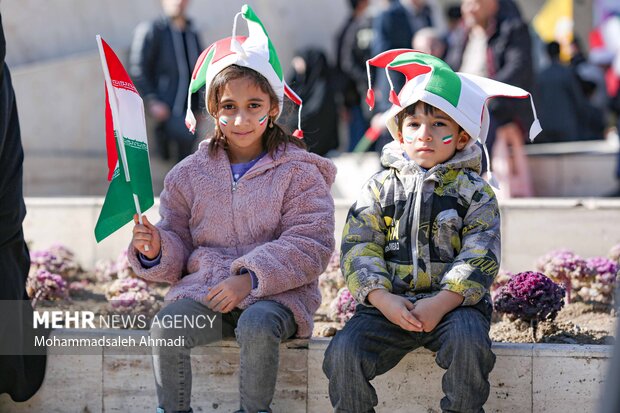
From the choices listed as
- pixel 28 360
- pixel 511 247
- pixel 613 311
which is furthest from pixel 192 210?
pixel 511 247

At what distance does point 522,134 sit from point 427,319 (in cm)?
425

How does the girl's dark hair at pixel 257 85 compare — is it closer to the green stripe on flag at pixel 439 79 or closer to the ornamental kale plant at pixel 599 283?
the green stripe on flag at pixel 439 79

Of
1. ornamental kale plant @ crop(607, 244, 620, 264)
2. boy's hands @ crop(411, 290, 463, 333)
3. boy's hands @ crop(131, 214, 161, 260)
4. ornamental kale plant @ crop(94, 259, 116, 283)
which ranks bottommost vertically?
boy's hands @ crop(411, 290, 463, 333)

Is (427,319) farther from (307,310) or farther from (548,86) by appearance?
(548,86)

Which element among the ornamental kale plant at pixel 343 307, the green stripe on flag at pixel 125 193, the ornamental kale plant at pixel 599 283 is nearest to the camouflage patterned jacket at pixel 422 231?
the ornamental kale plant at pixel 343 307

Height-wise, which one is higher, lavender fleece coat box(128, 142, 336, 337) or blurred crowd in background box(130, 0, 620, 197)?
blurred crowd in background box(130, 0, 620, 197)

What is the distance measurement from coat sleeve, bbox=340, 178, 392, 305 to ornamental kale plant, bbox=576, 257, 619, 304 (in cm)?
157

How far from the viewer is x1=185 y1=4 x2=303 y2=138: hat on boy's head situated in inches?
167

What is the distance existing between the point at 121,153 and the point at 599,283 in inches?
98.4

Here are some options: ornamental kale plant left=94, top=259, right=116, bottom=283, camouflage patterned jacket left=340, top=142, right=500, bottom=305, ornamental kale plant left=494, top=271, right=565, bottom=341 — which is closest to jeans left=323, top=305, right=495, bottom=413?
camouflage patterned jacket left=340, top=142, right=500, bottom=305

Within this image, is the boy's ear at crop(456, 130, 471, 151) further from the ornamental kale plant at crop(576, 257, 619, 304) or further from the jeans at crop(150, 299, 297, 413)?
the ornamental kale plant at crop(576, 257, 619, 304)

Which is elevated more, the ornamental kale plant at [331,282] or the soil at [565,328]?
the ornamental kale plant at [331,282]

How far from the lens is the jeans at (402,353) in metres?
3.65

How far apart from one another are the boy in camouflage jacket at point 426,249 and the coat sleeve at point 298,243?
0.18 m
